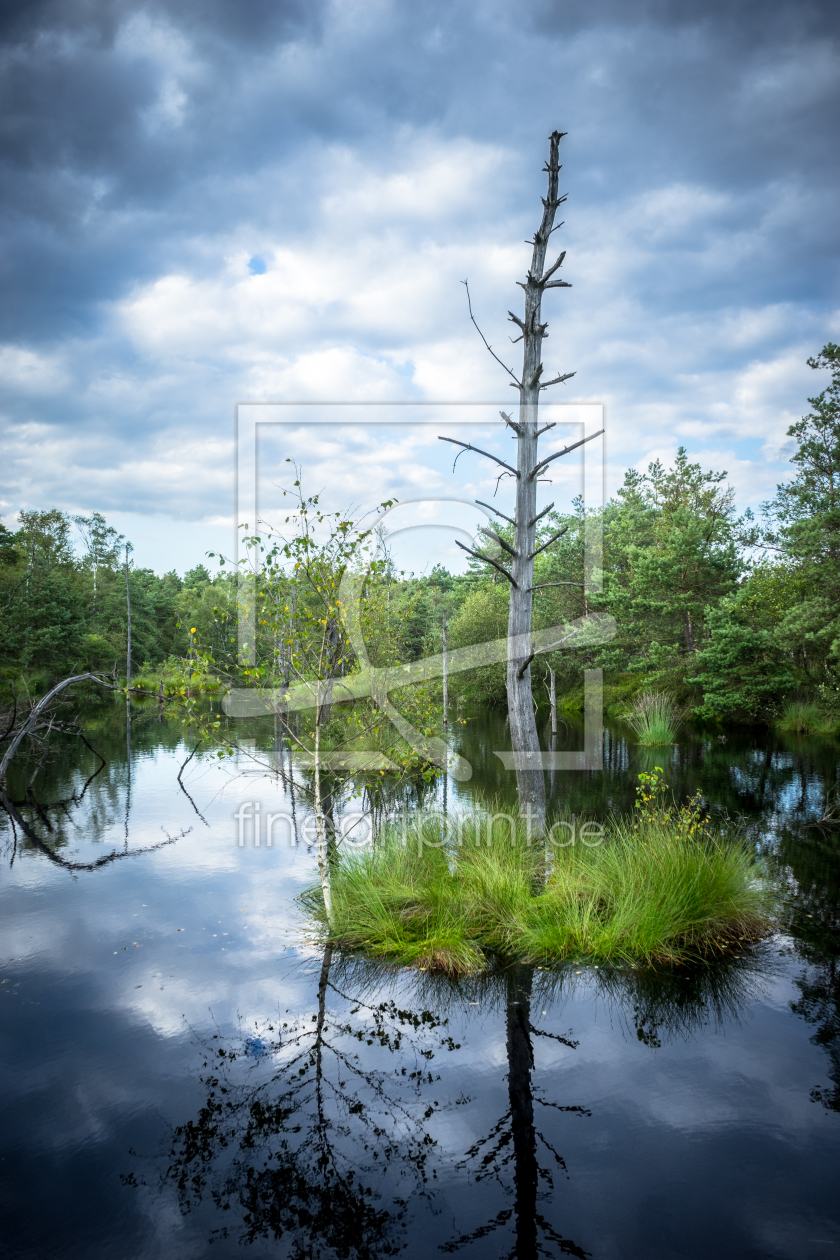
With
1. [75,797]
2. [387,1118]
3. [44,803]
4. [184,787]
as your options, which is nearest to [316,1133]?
[387,1118]

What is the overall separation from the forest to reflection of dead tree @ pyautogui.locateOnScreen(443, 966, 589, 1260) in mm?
4644

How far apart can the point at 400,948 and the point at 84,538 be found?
6139 centimetres

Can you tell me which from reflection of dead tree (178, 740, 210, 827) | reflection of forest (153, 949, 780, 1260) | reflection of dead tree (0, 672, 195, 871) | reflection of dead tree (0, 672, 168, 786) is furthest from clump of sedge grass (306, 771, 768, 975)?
reflection of dead tree (178, 740, 210, 827)

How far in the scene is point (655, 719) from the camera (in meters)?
24.3

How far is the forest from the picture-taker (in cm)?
1839

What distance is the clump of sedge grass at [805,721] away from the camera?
78.4ft

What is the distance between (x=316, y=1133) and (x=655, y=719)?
2150 cm

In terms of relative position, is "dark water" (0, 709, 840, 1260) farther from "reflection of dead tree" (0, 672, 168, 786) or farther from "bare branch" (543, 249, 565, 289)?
"bare branch" (543, 249, 565, 289)

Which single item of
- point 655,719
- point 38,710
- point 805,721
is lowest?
point 805,721

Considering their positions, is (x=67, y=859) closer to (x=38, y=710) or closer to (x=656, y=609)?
(x=38, y=710)

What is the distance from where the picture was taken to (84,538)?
6016cm

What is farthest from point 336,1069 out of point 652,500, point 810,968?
point 652,500

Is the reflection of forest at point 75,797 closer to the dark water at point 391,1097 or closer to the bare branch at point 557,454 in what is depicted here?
the dark water at point 391,1097

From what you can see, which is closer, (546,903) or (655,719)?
(546,903)
